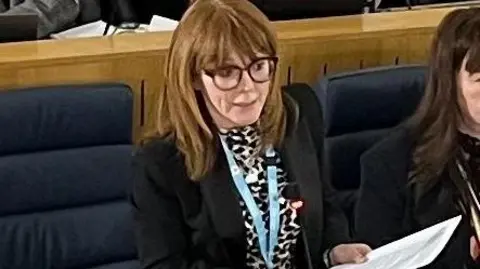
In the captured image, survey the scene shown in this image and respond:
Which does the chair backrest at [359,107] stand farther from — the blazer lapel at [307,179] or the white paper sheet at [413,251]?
the white paper sheet at [413,251]

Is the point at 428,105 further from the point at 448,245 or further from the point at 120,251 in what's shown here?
the point at 120,251

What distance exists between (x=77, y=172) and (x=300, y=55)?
61cm

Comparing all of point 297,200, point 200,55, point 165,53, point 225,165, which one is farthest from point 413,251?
point 165,53

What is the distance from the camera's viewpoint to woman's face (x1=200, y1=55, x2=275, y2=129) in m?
1.54

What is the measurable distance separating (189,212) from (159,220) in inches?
2.3

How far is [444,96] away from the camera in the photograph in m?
1.71

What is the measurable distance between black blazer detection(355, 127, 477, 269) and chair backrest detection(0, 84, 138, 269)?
453mm

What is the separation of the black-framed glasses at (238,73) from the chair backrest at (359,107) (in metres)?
0.56

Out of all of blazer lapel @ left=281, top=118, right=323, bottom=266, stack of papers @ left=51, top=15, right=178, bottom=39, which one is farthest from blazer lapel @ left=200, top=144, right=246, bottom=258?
stack of papers @ left=51, top=15, right=178, bottom=39

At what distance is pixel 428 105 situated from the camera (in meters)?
1.75

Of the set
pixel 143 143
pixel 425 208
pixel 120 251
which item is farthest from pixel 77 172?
pixel 425 208

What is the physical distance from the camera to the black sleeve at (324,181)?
1.70 meters

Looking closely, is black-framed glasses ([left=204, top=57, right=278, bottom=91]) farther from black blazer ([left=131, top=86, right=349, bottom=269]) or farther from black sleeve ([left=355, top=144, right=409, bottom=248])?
black sleeve ([left=355, top=144, right=409, bottom=248])

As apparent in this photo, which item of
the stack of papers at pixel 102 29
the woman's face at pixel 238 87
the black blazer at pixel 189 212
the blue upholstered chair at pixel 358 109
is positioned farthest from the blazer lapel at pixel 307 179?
the stack of papers at pixel 102 29
